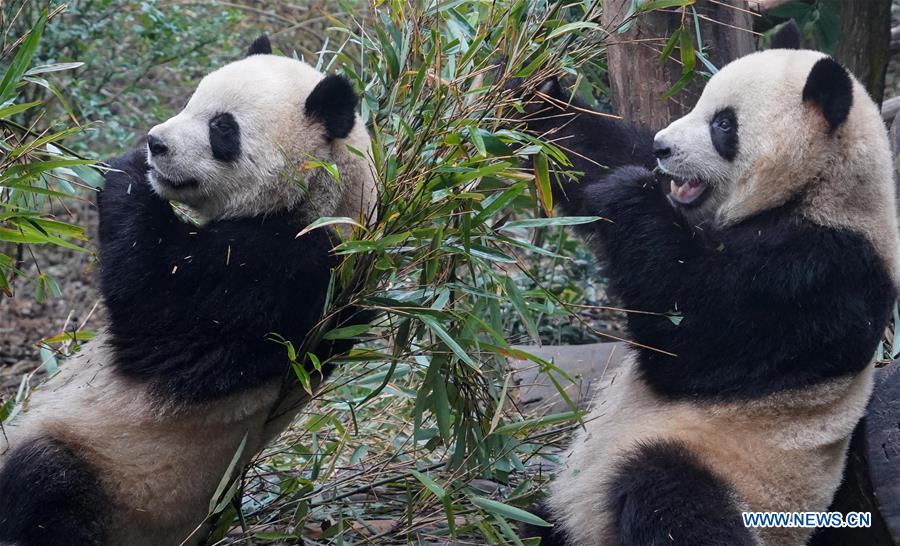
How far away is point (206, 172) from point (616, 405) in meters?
2.19

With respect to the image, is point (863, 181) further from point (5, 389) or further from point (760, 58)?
point (5, 389)

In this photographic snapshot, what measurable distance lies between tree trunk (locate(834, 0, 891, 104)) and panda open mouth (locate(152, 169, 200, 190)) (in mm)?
4640

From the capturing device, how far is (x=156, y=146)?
4172 mm

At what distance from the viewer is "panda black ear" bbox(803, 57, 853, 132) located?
4172 millimetres

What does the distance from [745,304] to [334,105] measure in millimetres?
1949

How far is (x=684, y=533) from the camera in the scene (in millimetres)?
3816

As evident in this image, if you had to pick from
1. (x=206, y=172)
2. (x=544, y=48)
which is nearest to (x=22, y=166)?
(x=206, y=172)

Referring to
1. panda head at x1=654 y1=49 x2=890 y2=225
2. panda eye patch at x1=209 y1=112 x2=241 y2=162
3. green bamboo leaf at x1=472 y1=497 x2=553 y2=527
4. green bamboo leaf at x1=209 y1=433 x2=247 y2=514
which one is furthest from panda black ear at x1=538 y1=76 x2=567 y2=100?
green bamboo leaf at x1=209 y1=433 x2=247 y2=514

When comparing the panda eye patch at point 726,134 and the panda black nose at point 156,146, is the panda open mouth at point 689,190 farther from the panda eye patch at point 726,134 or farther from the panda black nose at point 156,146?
the panda black nose at point 156,146

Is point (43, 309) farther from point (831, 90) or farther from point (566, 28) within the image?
point (831, 90)

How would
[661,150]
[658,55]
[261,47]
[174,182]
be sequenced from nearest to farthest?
[174,182] < [661,150] < [261,47] < [658,55]

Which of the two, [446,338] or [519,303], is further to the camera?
[519,303]

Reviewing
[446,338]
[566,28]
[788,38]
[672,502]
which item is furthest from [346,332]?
[788,38]

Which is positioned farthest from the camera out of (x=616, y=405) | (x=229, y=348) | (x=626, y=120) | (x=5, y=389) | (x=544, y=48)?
(x=5, y=389)
